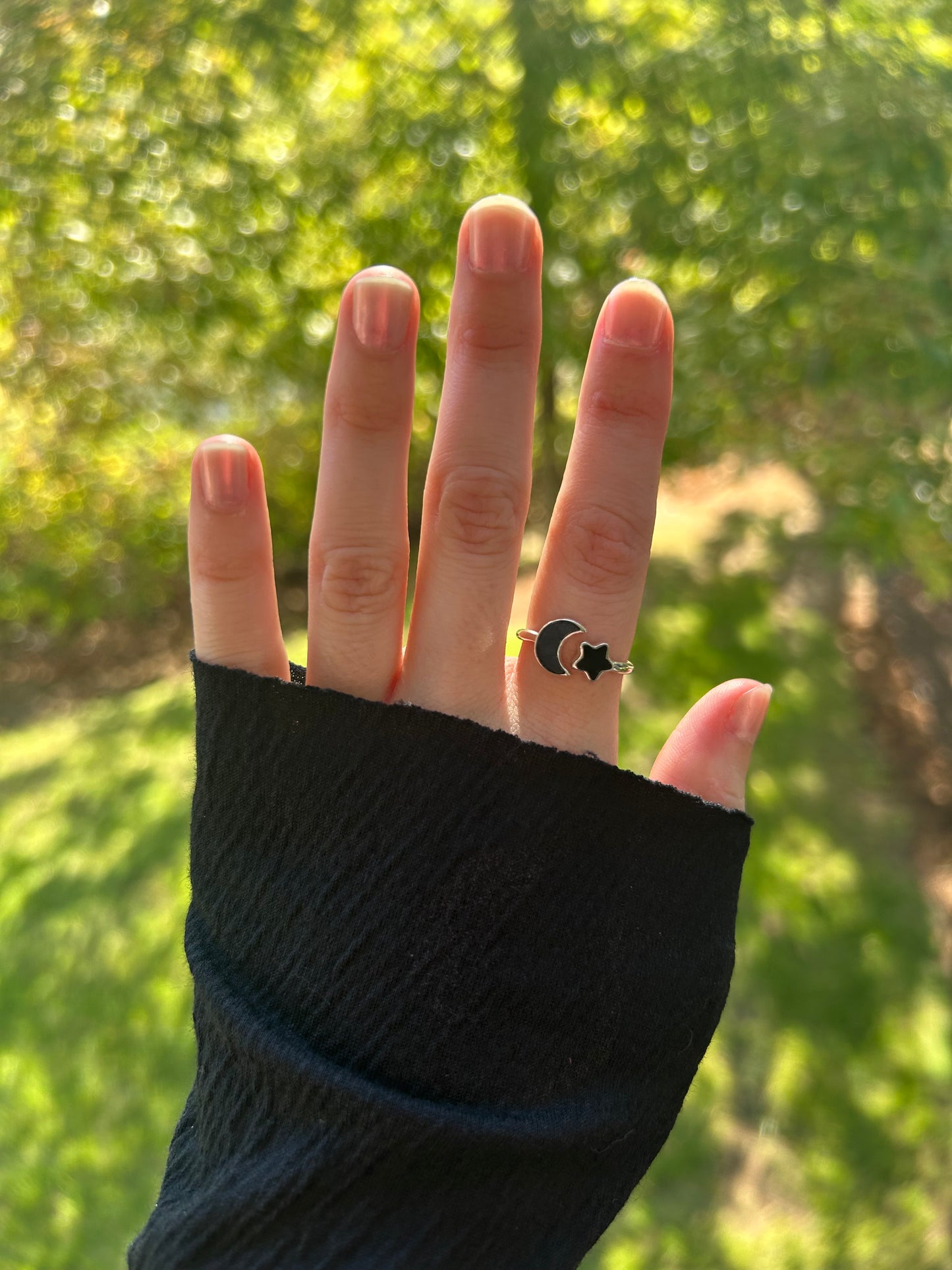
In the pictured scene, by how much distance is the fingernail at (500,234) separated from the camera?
126 centimetres

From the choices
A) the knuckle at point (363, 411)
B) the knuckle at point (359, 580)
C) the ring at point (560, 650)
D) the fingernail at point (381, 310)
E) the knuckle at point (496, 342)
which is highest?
the knuckle at point (496, 342)

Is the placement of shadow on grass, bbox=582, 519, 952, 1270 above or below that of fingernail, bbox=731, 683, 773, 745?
above

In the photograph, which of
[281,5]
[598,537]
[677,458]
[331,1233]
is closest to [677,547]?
[677,458]

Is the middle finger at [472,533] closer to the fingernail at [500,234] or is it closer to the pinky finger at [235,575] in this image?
the fingernail at [500,234]

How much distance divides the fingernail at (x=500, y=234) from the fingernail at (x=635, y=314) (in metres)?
A: 0.14

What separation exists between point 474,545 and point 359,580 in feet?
0.62

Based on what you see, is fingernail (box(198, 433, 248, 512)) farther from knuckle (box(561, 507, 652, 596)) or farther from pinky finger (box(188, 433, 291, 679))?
knuckle (box(561, 507, 652, 596))

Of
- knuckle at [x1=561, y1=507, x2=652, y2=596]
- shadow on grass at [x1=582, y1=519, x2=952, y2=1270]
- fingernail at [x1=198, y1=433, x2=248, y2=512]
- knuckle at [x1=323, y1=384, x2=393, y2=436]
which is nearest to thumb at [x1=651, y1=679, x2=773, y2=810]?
knuckle at [x1=561, y1=507, x2=652, y2=596]

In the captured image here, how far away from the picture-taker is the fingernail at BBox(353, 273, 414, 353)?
4.17 feet

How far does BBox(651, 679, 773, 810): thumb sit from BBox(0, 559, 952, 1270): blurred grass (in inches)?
91.8

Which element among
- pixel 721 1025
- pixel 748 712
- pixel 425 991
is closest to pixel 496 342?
pixel 748 712

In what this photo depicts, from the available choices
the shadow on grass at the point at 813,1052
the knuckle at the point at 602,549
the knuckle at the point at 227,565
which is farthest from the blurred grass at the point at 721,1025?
the knuckle at the point at 227,565

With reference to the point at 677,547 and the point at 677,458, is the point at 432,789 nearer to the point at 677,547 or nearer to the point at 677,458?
the point at 677,458

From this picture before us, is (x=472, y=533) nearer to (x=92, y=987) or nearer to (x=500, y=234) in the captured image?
(x=500, y=234)
